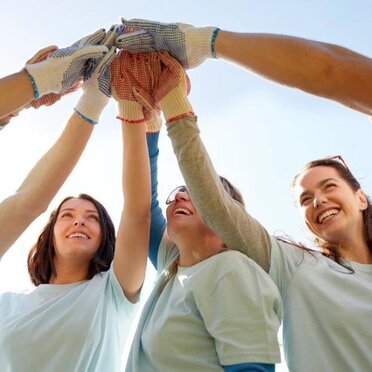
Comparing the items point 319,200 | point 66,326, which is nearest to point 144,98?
point 319,200

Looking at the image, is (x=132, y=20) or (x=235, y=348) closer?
(x=235, y=348)

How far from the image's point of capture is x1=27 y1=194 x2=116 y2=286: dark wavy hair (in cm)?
295

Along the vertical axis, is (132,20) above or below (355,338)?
above

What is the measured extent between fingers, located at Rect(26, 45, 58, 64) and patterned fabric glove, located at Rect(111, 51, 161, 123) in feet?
1.36

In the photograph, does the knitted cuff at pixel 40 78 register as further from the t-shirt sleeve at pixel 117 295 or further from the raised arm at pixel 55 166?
the t-shirt sleeve at pixel 117 295

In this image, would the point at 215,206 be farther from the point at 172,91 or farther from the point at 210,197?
the point at 172,91

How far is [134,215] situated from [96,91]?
80 centimetres

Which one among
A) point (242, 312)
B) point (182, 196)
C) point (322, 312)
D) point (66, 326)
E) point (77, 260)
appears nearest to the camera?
point (242, 312)

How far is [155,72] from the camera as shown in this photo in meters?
2.77

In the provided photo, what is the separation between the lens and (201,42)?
8.42 ft

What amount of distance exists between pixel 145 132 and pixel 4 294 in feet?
3.99

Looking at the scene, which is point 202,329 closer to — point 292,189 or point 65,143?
point 292,189

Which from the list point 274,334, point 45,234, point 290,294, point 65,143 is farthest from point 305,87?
point 45,234

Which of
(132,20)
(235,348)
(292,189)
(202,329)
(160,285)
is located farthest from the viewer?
(292,189)
